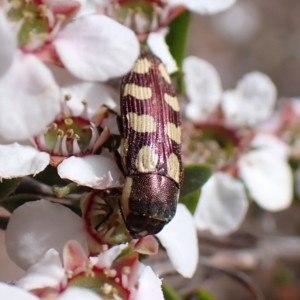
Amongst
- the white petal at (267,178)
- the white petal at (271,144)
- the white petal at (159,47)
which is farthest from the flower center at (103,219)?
the white petal at (271,144)

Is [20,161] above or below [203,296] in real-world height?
above

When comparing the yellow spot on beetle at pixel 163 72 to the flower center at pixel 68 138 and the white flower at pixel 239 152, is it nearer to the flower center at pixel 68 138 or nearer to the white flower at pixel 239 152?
the flower center at pixel 68 138

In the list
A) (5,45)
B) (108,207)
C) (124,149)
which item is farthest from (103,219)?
(5,45)

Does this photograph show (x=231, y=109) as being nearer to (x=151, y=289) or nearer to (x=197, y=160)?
(x=197, y=160)

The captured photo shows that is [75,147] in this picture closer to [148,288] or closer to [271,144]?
[148,288]

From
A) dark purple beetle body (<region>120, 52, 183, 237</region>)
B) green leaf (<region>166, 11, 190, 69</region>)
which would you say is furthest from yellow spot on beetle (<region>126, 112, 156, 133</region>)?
green leaf (<region>166, 11, 190, 69</region>)

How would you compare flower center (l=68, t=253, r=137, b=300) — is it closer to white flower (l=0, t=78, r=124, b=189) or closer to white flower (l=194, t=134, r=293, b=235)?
white flower (l=0, t=78, r=124, b=189)

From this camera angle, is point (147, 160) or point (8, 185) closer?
point (8, 185)
